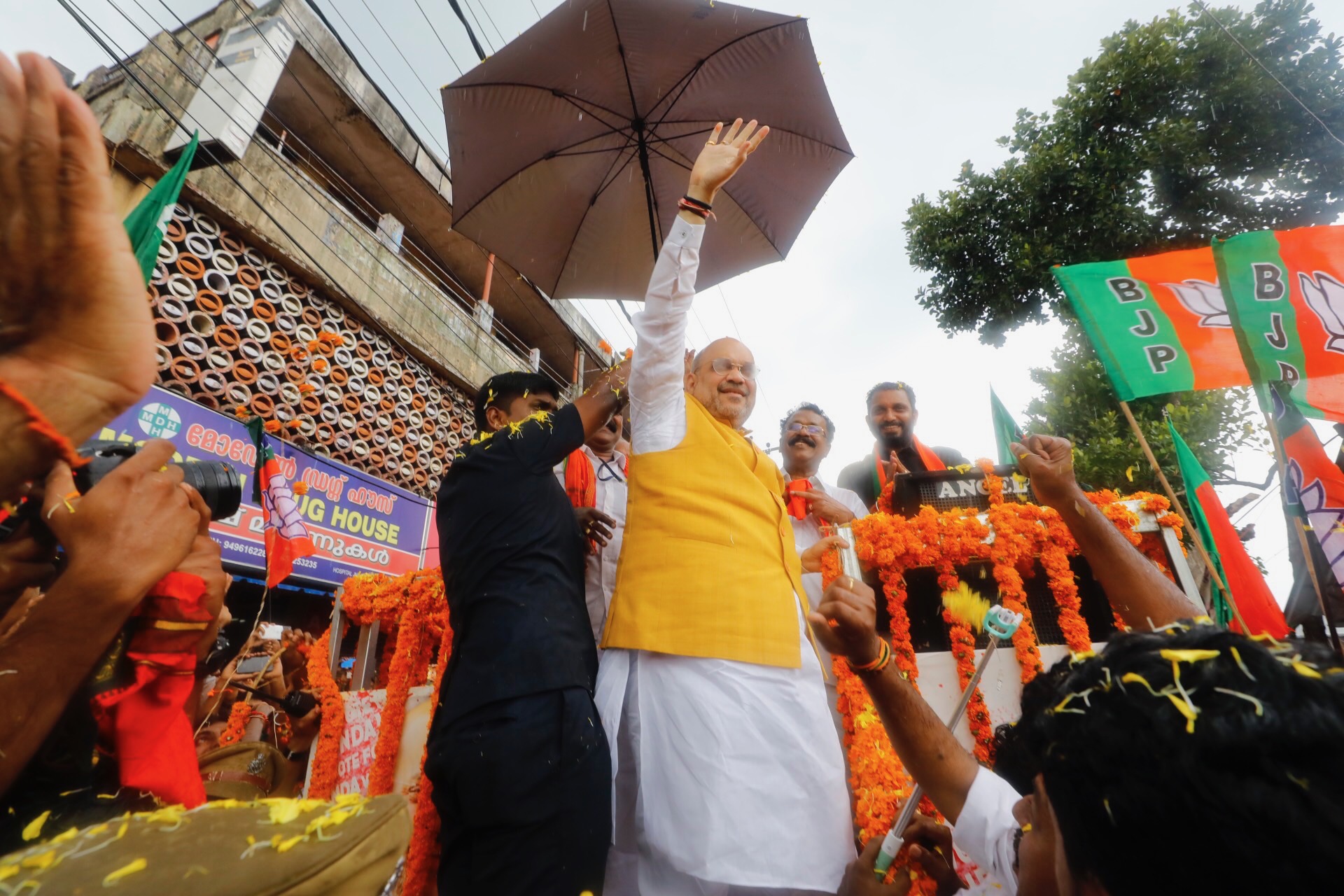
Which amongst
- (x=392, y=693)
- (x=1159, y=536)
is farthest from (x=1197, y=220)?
(x=392, y=693)

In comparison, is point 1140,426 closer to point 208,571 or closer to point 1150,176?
point 1150,176

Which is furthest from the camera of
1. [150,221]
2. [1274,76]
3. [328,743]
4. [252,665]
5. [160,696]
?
[1274,76]

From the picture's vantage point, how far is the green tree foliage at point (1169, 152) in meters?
7.50

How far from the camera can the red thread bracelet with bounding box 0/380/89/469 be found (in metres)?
0.50

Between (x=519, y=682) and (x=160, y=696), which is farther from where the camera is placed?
(x=519, y=682)

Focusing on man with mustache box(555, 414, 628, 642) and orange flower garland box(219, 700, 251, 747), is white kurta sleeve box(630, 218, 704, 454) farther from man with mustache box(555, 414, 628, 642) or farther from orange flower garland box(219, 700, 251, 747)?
orange flower garland box(219, 700, 251, 747)

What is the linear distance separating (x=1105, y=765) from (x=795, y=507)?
2.35 metres

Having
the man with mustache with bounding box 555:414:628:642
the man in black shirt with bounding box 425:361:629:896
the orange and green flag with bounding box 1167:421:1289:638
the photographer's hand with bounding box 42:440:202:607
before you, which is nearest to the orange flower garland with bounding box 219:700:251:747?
the man with mustache with bounding box 555:414:628:642

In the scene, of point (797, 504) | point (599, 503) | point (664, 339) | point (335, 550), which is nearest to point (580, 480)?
point (599, 503)

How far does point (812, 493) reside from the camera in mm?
3113

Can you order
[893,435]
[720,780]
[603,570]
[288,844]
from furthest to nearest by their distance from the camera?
[893,435]
[603,570]
[720,780]
[288,844]

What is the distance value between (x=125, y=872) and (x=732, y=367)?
2065mm

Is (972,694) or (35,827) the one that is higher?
(972,694)

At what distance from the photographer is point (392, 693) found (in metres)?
3.40
